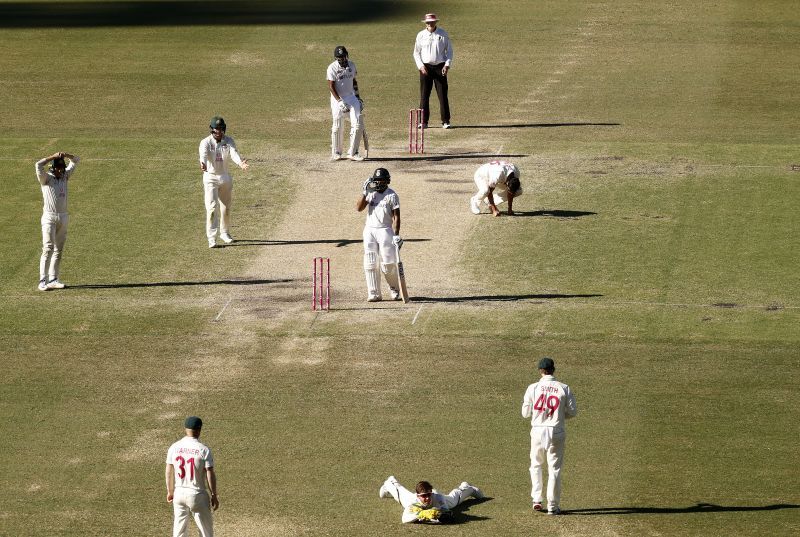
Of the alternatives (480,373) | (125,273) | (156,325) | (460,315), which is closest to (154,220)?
(125,273)

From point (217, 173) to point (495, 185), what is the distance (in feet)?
18.2

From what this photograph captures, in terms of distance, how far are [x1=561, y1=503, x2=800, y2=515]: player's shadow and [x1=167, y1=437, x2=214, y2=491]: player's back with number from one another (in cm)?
454

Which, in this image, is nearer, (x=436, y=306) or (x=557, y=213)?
(x=436, y=306)

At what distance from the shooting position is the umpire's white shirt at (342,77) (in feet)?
112

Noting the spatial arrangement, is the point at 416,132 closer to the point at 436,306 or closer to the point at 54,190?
the point at 436,306

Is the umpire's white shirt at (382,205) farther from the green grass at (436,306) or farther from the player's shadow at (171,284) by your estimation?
the player's shadow at (171,284)

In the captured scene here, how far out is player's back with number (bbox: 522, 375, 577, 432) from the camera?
19375 mm

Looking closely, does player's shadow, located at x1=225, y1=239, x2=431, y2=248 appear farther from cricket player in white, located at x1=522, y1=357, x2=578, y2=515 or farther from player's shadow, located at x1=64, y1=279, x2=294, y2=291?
cricket player in white, located at x1=522, y1=357, x2=578, y2=515

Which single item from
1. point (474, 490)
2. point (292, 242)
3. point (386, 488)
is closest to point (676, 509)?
point (474, 490)

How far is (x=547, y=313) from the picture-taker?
2697cm

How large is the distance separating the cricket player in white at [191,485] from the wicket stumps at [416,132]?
18.1 metres

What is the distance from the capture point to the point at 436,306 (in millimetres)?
27344

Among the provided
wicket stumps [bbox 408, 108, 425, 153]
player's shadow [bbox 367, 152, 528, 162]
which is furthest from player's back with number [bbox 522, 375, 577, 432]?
wicket stumps [bbox 408, 108, 425, 153]

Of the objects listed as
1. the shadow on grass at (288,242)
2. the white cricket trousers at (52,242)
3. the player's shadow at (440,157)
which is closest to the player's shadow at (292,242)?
the shadow on grass at (288,242)
